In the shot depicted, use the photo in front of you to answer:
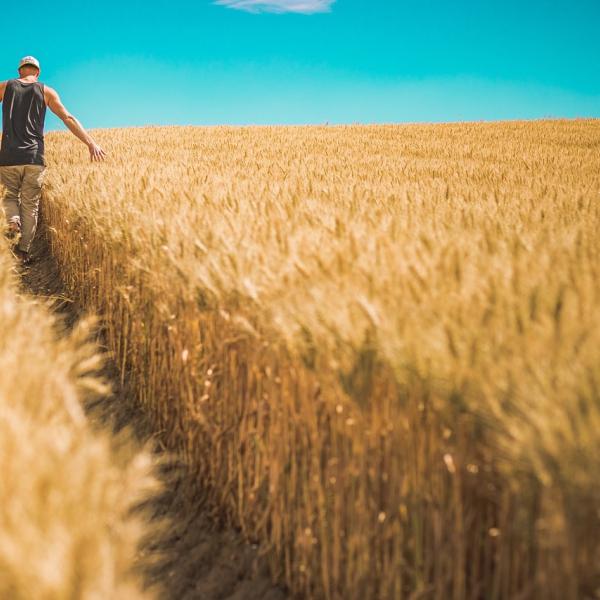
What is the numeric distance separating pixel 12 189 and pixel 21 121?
776mm

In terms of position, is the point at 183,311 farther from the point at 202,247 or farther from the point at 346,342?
the point at 346,342

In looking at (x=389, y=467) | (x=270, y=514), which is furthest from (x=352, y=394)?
(x=270, y=514)

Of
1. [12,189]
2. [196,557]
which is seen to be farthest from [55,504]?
[12,189]

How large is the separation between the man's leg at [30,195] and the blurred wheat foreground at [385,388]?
12.5 ft

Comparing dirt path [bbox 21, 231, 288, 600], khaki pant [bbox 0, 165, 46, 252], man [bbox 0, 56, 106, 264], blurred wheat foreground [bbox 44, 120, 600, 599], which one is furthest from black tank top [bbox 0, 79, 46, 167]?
dirt path [bbox 21, 231, 288, 600]

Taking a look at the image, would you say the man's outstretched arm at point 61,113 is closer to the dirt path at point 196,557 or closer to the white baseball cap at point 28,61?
the white baseball cap at point 28,61

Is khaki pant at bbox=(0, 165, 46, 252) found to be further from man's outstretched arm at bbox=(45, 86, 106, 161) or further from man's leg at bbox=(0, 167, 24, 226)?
man's outstretched arm at bbox=(45, 86, 106, 161)

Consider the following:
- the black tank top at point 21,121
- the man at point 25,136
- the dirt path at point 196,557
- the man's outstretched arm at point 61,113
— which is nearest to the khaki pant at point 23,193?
the man at point 25,136

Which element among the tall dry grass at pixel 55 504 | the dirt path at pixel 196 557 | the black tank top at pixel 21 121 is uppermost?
the black tank top at pixel 21 121

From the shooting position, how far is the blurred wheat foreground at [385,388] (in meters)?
1.19

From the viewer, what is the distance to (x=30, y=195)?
254 inches

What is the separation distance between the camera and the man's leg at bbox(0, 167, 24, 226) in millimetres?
6383

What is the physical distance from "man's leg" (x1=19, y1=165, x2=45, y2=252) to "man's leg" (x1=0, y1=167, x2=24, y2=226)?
2.8 inches

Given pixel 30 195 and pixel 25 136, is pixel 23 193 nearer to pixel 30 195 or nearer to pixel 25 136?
pixel 30 195
